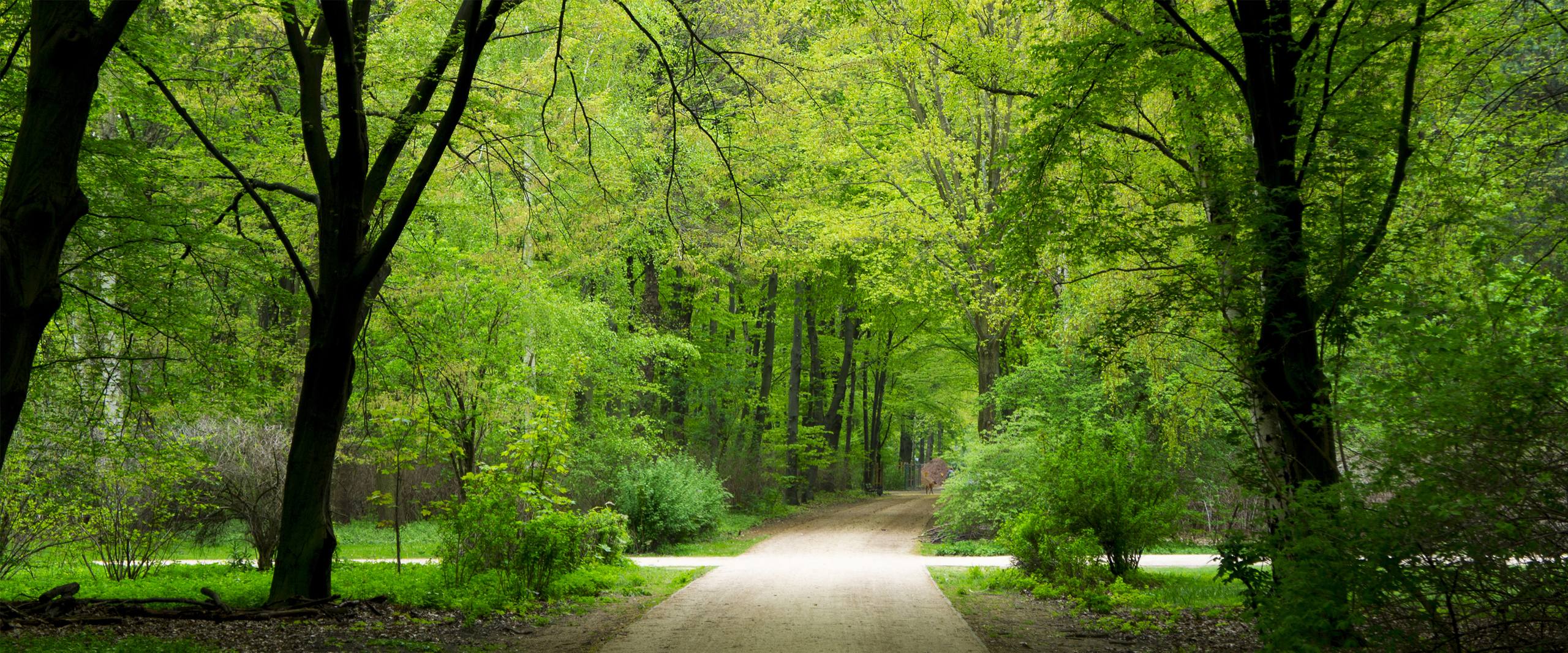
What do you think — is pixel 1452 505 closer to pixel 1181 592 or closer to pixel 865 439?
pixel 1181 592

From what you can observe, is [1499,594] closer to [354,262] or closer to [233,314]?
[354,262]

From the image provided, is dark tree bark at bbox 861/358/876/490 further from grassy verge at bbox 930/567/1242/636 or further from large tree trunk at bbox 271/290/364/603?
large tree trunk at bbox 271/290/364/603

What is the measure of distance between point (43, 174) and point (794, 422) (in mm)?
23016

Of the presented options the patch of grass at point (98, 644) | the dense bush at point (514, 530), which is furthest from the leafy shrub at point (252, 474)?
the patch of grass at point (98, 644)

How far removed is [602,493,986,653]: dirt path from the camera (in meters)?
7.78

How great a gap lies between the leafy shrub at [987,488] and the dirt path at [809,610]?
5.48ft

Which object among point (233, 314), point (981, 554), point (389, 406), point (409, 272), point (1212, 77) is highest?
point (1212, 77)

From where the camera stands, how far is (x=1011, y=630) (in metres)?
8.89

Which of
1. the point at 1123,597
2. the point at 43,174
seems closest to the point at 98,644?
the point at 43,174

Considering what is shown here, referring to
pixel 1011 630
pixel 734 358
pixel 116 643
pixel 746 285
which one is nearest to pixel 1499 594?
pixel 1011 630

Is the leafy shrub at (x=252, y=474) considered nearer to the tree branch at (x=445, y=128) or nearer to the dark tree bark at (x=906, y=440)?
the tree branch at (x=445, y=128)

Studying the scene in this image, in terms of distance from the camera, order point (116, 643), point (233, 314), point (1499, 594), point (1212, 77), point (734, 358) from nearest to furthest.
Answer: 1. point (1499, 594)
2. point (116, 643)
3. point (1212, 77)
4. point (233, 314)
5. point (734, 358)

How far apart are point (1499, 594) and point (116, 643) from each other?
8.99 metres

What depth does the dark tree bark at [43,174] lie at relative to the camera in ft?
18.8
